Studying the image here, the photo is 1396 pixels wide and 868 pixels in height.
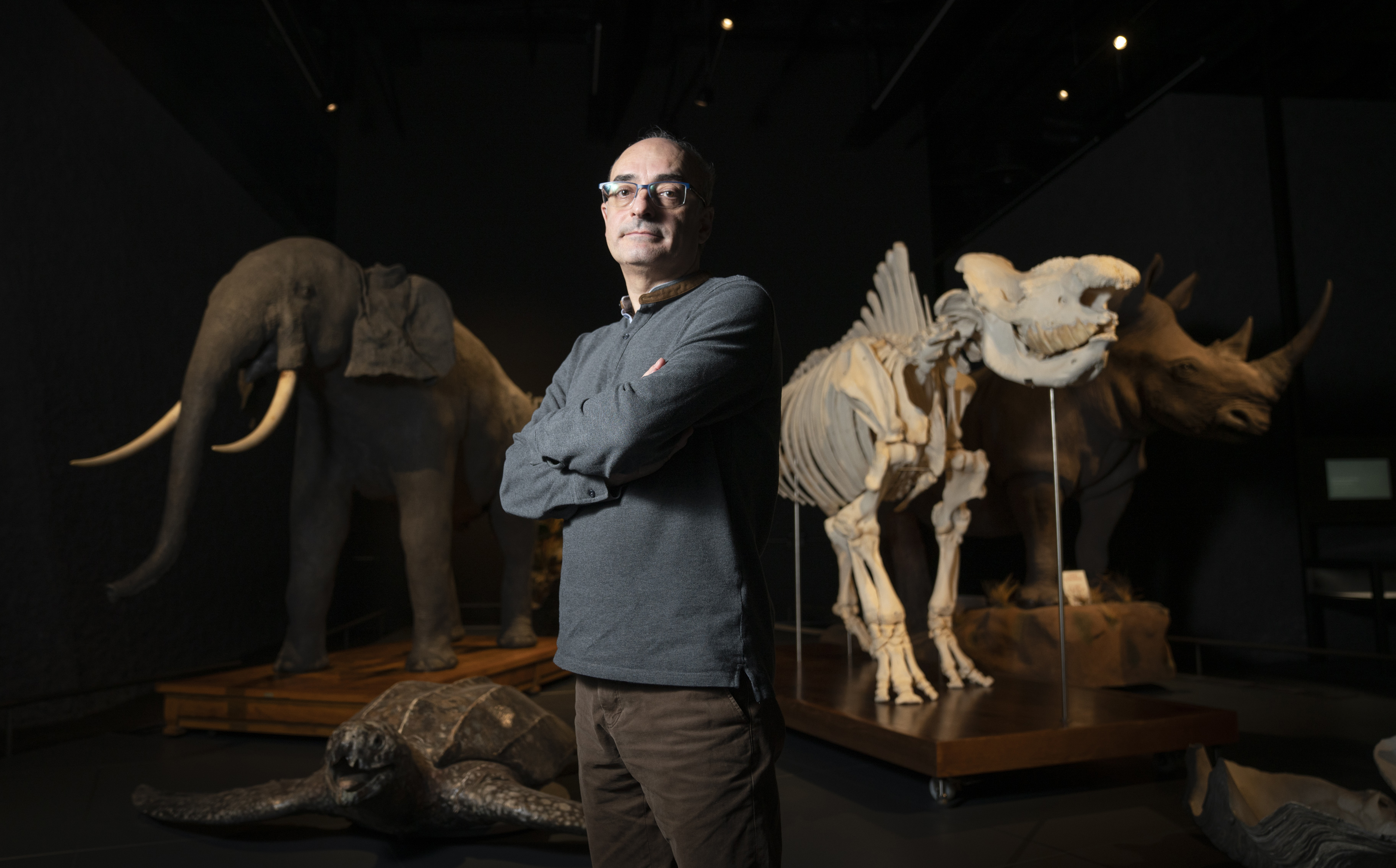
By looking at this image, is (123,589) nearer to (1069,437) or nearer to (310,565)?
(310,565)

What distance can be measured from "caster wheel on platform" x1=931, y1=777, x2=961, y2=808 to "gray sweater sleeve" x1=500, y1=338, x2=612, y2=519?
7.92 ft

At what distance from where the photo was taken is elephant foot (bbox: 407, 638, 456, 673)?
15.0 feet

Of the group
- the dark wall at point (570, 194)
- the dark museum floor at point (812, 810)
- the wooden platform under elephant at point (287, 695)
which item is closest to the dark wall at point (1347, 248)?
the dark museum floor at point (812, 810)

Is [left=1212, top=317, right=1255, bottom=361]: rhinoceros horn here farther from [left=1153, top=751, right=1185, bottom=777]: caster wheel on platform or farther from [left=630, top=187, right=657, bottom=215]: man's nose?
[left=630, top=187, right=657, bottom=215]: man's nose

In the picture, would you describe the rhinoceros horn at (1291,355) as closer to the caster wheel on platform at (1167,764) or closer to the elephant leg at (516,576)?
the caster wheel on platform at (1167,764)

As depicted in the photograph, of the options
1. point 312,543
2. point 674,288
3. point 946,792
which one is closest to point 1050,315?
point 946,792

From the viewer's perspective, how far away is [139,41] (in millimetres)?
5406

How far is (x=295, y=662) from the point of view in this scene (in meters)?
4.52

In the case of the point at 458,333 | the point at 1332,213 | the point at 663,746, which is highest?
the point at 1332,213

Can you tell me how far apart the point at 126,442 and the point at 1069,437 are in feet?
18.8

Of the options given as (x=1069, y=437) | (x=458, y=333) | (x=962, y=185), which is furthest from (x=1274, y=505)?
(x=458, y=333)

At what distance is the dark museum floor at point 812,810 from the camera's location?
2756 millimetres

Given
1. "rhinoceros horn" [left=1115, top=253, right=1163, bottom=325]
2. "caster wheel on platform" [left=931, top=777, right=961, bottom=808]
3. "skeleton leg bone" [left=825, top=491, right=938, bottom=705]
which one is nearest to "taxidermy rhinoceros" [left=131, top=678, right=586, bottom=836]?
"caster wheel on platform" [left=931, top=777, right=961, bottom=808]

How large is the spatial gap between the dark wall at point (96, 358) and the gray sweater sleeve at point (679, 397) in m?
4.49
